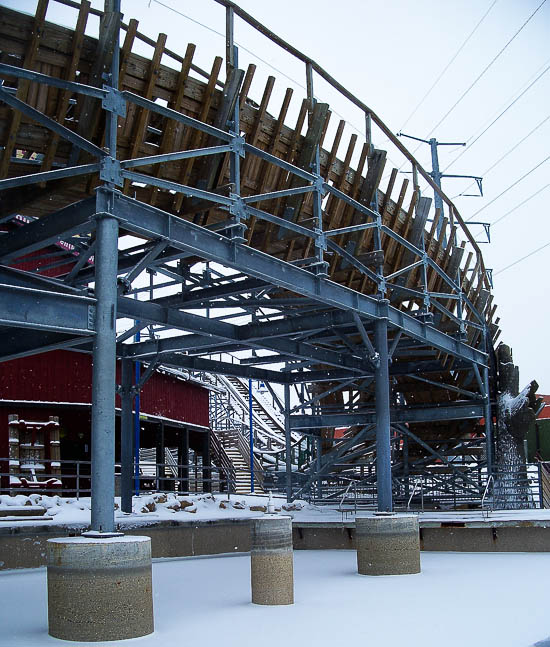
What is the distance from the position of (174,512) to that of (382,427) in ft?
19.2

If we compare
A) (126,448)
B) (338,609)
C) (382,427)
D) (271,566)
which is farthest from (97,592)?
(126,448)

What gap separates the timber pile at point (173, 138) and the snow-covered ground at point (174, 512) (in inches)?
258

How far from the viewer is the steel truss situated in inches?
424

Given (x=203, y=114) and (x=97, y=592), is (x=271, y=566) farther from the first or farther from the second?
(x=203, y=114)

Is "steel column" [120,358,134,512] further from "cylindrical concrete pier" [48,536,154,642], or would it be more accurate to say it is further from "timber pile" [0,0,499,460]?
"cylindrical concrete pier" [48,536,154,642]

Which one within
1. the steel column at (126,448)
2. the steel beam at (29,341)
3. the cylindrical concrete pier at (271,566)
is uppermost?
the steel beam at (29,341)

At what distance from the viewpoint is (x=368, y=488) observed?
103 ft

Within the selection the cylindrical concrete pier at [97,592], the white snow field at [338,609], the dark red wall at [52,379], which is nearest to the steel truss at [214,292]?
the cylindrical concrete pier at [97,592]

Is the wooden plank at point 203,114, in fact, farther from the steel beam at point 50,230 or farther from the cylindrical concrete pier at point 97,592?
the cylindrical concrete pier at point 97,592

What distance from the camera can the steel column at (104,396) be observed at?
405 inches

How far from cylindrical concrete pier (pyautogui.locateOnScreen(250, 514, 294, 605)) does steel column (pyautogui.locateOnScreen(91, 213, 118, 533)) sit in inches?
88.6

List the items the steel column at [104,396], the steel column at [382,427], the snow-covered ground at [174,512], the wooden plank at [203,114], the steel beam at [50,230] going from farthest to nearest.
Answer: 1. the steel column at [382,427]
2. the snow-covered ground at [174,512]
3. the wooden plank at [203,114]
4. the steel beam at [50,230]
5. the steel column at [104,396]

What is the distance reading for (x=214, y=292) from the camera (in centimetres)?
1794

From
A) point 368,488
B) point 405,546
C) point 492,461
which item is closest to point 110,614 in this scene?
point 405,546
